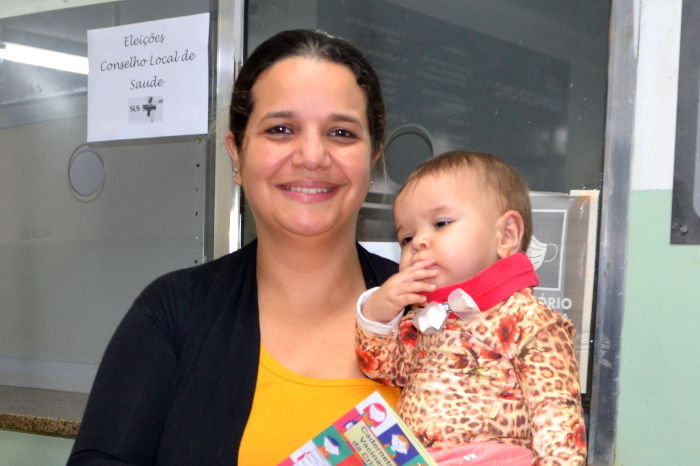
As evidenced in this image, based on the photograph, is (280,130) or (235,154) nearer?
(280,130)

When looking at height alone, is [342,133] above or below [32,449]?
above

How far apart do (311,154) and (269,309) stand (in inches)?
14.1

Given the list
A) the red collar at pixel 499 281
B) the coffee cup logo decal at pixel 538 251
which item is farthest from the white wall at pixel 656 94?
the red collar at pixel 499 281

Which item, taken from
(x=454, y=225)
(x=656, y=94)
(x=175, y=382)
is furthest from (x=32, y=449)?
(x=656, y=94)

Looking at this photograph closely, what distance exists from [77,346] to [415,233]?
4.59 feet

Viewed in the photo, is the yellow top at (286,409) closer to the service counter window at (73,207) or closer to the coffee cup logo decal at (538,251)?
the coffee cup logo decal at (538,251)

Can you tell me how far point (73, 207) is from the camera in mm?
2088

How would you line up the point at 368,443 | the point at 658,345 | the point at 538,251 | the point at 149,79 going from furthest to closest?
the point at 149,79, the point at 538,251, the point at 658,345, the point at 368,443

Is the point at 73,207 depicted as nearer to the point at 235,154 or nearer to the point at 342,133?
the point at 235,154

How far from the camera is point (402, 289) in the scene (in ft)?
3.55

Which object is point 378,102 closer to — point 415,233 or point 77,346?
point 415,233

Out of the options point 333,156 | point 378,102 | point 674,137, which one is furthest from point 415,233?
point 674,137

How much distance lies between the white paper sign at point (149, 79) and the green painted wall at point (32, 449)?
38.7 inches

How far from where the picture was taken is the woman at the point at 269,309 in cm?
115
